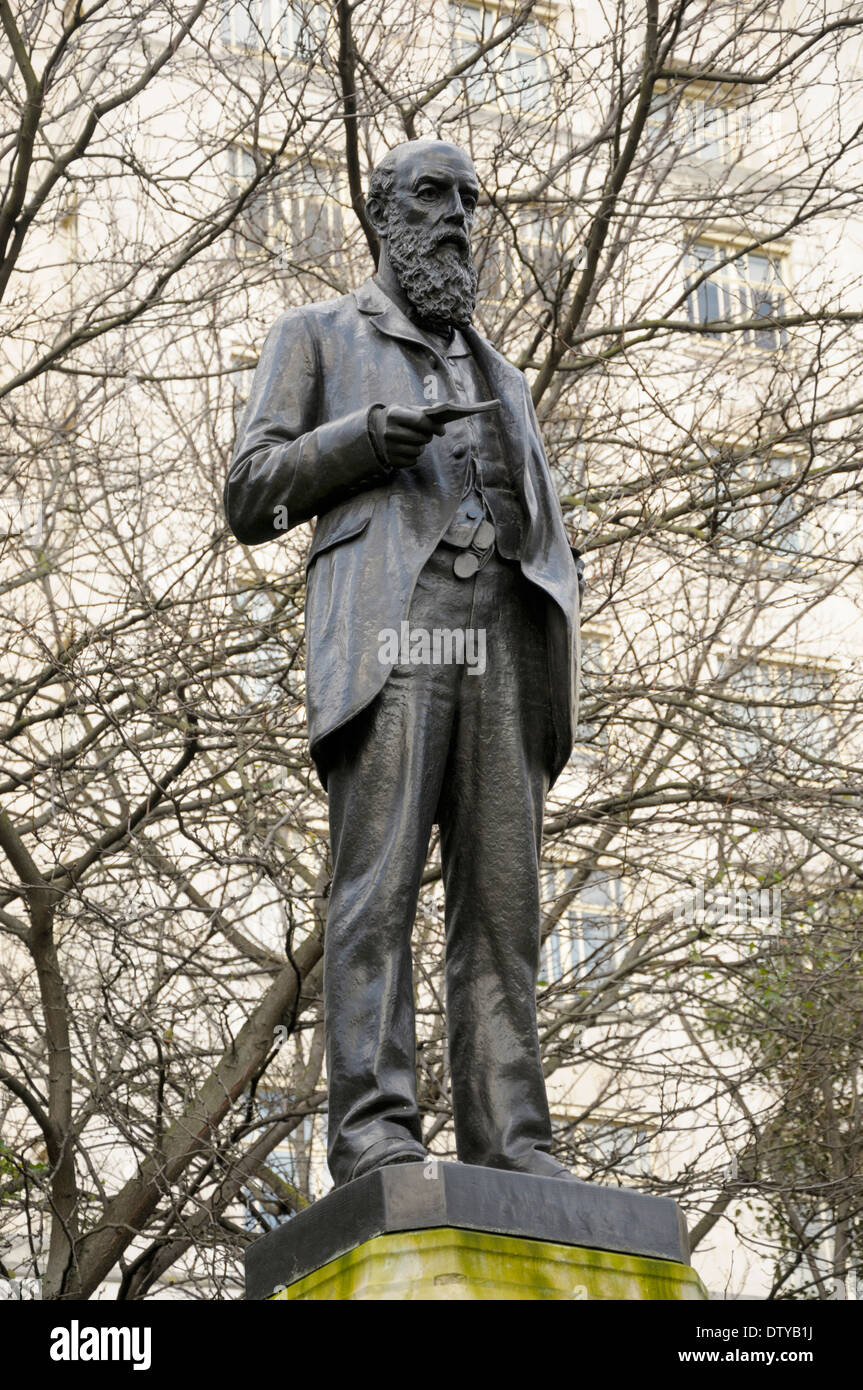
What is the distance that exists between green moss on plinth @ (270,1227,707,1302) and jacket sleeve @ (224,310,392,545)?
1734mm

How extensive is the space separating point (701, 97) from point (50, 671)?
551 centimetres

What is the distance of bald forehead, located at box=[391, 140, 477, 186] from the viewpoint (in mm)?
5113

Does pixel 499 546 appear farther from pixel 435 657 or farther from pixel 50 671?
pixel 50 671

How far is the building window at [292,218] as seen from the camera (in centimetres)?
1243

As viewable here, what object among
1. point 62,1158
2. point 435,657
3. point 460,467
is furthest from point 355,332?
point 62,1158

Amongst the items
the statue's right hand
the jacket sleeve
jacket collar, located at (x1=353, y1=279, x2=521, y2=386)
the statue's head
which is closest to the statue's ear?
the statue's head

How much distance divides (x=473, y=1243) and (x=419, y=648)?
1.37 metres

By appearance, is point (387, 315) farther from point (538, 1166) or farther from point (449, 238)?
point (538, 1166)

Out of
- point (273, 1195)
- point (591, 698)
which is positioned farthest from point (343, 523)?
point (273, 1195)

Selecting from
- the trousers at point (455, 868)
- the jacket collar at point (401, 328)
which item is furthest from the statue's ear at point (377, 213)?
the trousers at point (455, 868)

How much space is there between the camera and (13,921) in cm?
1180

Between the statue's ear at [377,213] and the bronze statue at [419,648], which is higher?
the statue's ear at [377,213]

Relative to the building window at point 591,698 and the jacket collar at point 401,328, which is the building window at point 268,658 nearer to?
the building window at point 591,698
